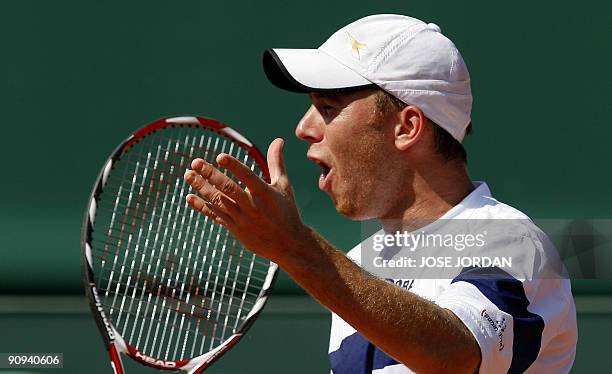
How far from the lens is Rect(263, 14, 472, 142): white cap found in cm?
226

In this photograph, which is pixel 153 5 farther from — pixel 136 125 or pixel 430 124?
pixel 430 124

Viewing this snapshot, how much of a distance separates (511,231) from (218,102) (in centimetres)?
A: 229

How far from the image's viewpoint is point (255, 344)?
14.0 feet

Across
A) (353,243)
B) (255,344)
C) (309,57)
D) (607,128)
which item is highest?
(309,57)

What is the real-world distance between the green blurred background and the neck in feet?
6.30

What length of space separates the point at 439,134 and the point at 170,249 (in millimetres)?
1386

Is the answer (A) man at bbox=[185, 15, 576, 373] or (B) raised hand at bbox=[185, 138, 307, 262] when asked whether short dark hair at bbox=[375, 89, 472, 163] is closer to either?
(A) man at bbox=[185, 15, 576, 373]

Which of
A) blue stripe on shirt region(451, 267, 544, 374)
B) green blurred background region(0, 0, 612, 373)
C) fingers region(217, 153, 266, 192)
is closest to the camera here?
fingers region(217, 153, 266, 192)

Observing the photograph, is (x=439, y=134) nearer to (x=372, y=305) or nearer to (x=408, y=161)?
(x=408, y=161)

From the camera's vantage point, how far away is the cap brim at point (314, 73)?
7.44ft

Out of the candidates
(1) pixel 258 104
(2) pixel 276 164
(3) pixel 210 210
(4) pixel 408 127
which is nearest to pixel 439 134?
(4) pixel 408 127

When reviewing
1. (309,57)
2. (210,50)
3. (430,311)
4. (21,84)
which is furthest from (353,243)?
(430,311)

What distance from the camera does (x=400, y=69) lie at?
89.1 inches

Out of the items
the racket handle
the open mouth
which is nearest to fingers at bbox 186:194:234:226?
the open mouth
